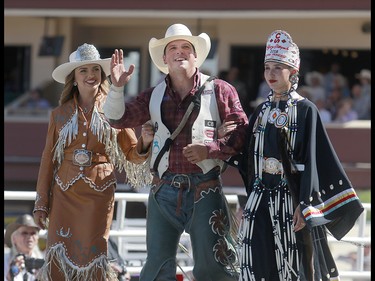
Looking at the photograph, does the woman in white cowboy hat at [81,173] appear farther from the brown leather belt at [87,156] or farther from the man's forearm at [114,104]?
the man's forearm at [114,104]

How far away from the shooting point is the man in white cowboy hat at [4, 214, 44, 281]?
275 inches

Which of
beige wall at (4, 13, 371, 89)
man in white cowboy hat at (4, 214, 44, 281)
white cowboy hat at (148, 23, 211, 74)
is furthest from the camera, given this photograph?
beige wall at (4, 13, 371, 89)

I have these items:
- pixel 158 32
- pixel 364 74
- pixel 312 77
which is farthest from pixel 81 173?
pixel 158 32

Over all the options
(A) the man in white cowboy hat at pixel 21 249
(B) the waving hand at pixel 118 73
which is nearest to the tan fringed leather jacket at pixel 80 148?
(B) the waving hand at pixel 118 73

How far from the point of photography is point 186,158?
549 centimetres

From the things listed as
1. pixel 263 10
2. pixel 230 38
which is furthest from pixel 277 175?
pixel 230 38

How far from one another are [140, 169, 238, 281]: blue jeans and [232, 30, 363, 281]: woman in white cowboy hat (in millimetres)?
189

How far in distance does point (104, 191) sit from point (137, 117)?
1.88 ft

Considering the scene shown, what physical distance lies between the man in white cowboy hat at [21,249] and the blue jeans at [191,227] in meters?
1.65

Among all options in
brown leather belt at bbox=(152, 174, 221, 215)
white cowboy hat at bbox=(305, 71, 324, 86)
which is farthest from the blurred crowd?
brown leather belt at bbox=(152, 174, 221, 215)

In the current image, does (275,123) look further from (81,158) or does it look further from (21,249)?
(21,249)

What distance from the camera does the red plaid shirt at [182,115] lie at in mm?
5469

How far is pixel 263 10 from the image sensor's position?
15703 mm

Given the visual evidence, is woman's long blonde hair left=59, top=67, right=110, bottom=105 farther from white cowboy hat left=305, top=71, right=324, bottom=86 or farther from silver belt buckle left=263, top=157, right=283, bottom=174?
white cowboy hat left=305, top=71, right=324, bottom=86
